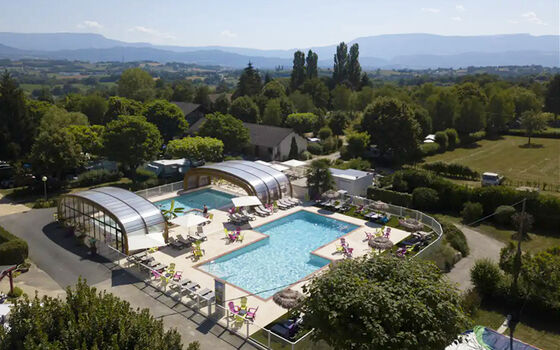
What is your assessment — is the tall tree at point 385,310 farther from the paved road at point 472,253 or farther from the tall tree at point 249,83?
the tall tree at point 249,83

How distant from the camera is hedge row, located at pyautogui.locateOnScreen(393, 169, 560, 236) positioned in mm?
31266

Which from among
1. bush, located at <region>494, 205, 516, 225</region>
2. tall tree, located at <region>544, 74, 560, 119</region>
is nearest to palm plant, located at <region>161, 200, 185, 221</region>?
bush, located at <region>494, 205, 516, 225</region>

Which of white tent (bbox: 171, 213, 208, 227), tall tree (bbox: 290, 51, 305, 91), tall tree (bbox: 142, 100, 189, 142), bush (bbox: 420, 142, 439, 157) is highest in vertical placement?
tall tree (bbox: 290, 51, 305, 91)

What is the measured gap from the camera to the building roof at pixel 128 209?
25406 millimetres

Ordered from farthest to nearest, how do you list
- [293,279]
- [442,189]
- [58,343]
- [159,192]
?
[159,192] → [442,189] → [293,279] → [58,343]

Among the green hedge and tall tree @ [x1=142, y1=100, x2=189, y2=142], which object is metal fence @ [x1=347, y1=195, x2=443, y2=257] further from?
tall tree @ [x1=142, y1=100, x2=189, y2=142]

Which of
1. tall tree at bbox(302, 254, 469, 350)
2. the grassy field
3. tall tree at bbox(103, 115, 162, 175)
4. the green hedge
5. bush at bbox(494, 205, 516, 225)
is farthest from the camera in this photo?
the grassy field

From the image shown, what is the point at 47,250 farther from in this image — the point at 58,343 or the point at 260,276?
the point at 58,343

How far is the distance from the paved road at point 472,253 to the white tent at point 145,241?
1684 centimetres

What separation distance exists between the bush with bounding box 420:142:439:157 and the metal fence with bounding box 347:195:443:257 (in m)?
25.7

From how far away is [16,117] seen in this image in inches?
1768

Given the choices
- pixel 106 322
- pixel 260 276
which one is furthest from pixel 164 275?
pixel 106 322

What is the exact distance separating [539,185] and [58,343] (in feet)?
148

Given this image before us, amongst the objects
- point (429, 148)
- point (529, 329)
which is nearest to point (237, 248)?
point (529, 329)
